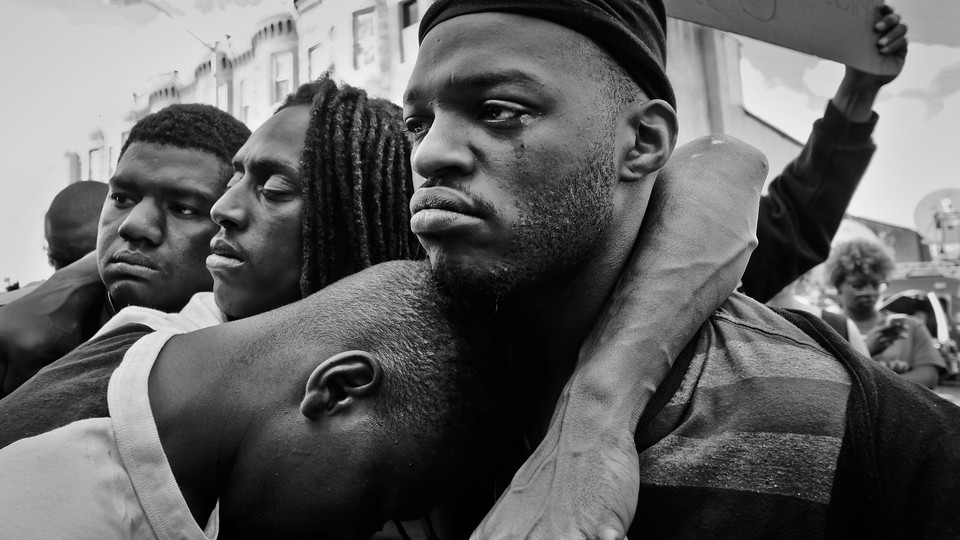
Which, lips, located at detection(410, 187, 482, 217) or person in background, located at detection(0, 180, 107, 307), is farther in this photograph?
person in background, located at detection(0, 180, 107, 307)

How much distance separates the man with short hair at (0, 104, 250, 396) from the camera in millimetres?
2059

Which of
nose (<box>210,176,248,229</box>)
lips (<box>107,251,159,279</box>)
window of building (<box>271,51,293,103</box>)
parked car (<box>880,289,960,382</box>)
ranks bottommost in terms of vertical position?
parked car (<box>880,289,960,382</box>)

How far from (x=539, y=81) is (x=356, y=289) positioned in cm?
54

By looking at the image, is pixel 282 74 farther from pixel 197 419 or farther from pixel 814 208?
pixel 197 419

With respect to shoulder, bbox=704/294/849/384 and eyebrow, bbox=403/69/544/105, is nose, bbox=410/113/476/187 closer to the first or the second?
eyebrow, bbox=403/69/544/105

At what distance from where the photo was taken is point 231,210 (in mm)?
1807

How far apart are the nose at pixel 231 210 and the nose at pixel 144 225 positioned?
36 centimetres

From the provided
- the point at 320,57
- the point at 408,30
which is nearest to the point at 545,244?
the point at 320,57

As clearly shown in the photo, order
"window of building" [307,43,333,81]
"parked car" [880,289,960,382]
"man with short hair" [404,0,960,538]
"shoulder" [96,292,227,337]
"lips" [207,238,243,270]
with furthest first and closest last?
"parked car" [880,289,960,382]
"window of building" [307,43,333,81]
"lips" [207,238,243,270]
"shoulder" [96,292,227,337]
"man with short hair" [404,0,960,538]

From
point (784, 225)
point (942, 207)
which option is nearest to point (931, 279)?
point (942, 207)

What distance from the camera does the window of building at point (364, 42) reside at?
17.2 ft

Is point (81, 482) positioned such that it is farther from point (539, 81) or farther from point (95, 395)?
point (539, 81)

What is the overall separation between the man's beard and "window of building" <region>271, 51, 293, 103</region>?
11.3ft

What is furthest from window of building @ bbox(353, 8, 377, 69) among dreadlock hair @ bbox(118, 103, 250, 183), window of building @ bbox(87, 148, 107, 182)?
dreadlock hair @ bbox(118, 103, 250, 183)
